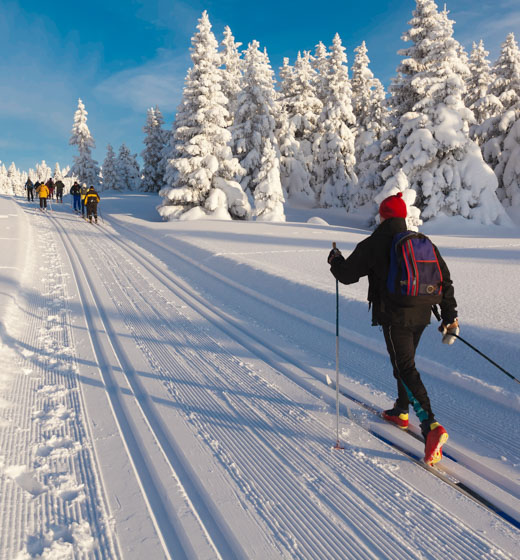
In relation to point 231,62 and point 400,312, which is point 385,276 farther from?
point 231,62

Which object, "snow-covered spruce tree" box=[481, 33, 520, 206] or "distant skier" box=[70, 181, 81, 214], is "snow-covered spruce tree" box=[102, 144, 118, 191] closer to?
"distant skier" box=[70, 181, 81, 214]

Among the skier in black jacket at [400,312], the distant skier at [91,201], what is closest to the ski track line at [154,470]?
the skier in black jacket at [400,312]

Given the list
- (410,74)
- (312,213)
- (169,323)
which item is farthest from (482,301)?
(312,213)

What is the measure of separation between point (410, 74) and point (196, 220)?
49.2ft

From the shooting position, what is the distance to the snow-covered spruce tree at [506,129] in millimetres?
26219

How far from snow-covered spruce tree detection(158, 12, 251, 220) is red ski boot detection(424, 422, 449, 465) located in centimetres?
2074

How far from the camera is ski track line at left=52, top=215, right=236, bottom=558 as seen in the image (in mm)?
2250

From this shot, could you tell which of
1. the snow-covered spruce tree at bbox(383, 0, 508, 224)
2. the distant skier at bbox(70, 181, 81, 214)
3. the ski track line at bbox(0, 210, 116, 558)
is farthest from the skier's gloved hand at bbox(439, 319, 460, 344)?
the distant skier at bbox(70, 181, 81, 214)

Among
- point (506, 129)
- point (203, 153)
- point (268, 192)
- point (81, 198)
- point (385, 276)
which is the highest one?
point (506, 129)

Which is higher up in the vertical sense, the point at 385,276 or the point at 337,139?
the point at 337,139

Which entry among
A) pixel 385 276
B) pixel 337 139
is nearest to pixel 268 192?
pixel 337 139

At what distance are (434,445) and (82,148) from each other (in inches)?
2191

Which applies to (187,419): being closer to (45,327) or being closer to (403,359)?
(403,359)

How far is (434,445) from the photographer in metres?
2.88
